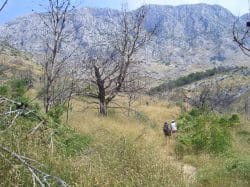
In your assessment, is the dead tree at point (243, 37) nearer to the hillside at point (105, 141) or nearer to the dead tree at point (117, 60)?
the hillside at point (105, 141)

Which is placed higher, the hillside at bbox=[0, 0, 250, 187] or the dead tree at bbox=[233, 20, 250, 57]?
the dead tree at bbox=[233, 20, 250, 57]

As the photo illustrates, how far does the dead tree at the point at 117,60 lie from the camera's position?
25.9 metres

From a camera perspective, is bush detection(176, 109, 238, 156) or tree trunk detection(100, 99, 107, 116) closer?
bush detection(176, 109, 238, 156)

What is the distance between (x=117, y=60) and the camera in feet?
88.0

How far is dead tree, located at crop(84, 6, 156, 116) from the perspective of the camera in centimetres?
2588

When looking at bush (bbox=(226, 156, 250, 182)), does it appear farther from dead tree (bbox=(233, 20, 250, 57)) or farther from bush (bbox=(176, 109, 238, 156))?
bush (bbox=(176, 109, 238, 156))

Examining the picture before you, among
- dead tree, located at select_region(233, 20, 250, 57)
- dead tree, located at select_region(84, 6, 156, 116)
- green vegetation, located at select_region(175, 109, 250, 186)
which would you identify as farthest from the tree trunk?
dead tree, located at select_region(233, 20, 250, 57)

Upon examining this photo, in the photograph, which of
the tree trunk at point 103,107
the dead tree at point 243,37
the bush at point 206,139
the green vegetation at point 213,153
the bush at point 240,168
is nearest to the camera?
the dead tree at point 243,37

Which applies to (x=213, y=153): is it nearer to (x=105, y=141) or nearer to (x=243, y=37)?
(x=105, y=141)

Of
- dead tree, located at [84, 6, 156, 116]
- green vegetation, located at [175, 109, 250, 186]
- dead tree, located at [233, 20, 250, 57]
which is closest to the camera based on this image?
dead tree, located at [233, 20, 250, 57]

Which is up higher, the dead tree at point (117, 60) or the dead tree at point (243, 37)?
the dead tree at point (243, 37)

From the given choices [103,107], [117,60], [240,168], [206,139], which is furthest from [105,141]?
[117,60]

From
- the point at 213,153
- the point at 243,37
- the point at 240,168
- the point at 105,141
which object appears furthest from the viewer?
the point at 213,153

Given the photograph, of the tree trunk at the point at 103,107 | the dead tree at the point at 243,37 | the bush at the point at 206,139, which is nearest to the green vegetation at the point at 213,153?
the bush at the point at 206,139
